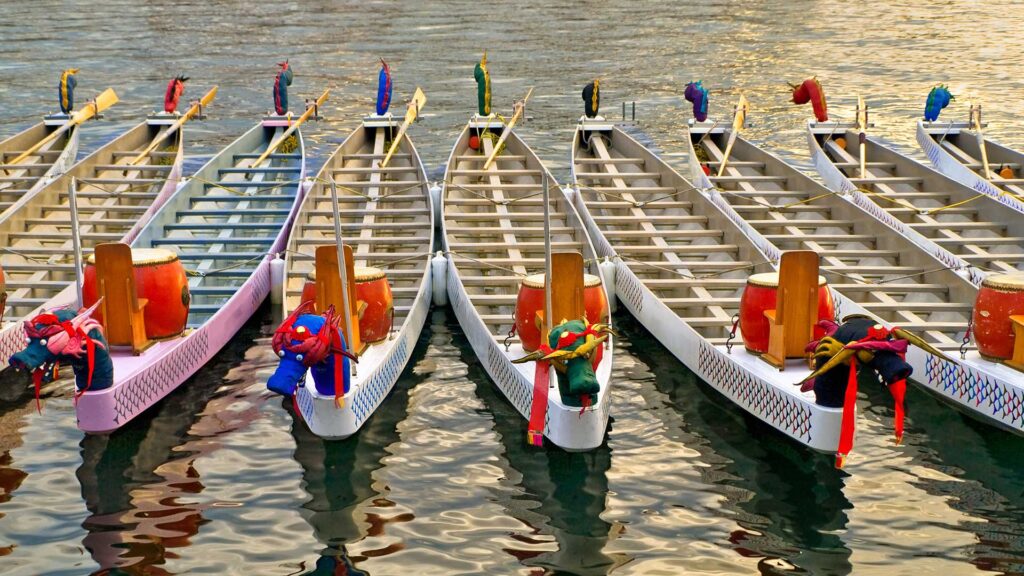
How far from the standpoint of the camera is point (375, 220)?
22047mm

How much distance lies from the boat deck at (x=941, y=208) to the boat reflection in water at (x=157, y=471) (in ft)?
39.1

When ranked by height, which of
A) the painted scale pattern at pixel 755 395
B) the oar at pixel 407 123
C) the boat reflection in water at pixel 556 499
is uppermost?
the oar at pixel 407 123

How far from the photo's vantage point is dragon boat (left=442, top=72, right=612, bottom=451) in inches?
516

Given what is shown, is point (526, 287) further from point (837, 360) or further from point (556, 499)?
point (837, 360)

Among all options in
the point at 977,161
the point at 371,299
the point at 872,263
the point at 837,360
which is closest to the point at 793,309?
the point at 837,360

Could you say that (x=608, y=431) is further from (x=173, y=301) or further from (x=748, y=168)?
(x=748, y=168)

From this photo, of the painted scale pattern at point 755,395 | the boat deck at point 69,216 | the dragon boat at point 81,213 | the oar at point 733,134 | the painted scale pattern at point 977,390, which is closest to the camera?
the painted scale pattern at point 755,395

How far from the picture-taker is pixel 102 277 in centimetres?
1476

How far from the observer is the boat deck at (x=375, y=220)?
19188mm

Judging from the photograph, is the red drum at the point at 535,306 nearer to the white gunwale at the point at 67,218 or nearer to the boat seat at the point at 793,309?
the boat seat at the point at 793,309

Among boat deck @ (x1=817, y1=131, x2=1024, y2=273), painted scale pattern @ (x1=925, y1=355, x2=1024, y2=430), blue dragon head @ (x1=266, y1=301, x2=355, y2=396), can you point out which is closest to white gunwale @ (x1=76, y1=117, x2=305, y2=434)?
blue dragon head @ (x1=266, y1=301, x2=355, y2=396)

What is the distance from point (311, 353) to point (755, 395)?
5.44m

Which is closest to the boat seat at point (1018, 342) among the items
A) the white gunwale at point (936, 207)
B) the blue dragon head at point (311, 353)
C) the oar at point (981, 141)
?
the white gunwale at point (936, 207)

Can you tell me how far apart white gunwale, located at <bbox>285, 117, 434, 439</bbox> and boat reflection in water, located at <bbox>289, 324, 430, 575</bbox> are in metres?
0.30
